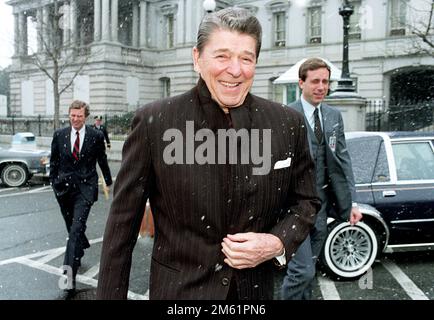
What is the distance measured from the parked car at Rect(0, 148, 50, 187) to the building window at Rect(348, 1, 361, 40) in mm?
23950

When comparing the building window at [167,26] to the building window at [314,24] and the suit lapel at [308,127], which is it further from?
the suit lapel at [308,127]

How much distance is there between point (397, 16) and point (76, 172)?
2893 cm

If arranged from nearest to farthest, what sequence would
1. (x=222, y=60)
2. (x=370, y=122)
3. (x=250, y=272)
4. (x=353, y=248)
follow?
(x=222, y=60)
(x=250, y=272)
(x=353, y=248)
(x=370, y=122)

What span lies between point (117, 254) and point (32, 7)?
1778 inches

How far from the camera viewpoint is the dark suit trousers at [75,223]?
550 centimetres

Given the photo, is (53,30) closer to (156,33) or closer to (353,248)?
(156,33)

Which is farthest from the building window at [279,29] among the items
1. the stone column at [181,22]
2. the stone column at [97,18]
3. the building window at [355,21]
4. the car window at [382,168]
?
the car window at [382,168]

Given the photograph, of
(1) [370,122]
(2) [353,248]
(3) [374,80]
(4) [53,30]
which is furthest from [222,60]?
(4) [53,30]

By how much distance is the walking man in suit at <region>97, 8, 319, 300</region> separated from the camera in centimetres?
194

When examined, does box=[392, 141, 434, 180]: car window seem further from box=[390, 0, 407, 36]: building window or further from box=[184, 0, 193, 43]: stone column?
box=[184, 0, 193, 43]: stone column

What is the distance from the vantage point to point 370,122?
1975cm

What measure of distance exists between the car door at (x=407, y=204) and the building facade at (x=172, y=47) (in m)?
22.5

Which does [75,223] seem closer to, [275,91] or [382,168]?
[382,168]

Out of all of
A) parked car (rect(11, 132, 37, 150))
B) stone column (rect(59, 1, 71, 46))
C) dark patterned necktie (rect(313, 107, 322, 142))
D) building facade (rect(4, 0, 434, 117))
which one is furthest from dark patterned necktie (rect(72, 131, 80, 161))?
stone column (rect(59, 1, 71, 46))
